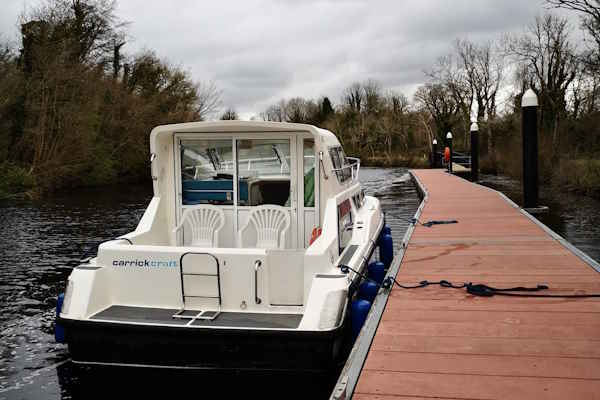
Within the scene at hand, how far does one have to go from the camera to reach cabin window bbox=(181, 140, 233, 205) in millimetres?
7320

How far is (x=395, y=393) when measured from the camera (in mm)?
3709

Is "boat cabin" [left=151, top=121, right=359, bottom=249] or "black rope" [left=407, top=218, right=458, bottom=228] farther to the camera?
"black rope" [left=407, top=218, right=458, bottom=228]

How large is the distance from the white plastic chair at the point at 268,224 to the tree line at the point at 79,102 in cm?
1990

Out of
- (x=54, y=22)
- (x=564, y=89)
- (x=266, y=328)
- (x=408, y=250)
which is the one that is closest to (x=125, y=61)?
(x=54, y=22)

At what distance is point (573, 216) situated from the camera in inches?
637

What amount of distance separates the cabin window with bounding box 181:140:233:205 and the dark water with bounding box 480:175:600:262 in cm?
737

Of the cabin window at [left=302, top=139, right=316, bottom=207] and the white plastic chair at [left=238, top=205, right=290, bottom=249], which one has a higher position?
the cabin window at [left=302, top=139, right=316, bottom=207]

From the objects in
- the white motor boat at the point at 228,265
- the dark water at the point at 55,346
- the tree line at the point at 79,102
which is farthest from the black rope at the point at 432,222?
the tree line at the point at 79,102

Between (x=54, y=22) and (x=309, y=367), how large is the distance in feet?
103

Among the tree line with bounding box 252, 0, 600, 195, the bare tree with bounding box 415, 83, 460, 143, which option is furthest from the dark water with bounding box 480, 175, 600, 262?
the bare tree with bounding box 415, 83, 460, 143

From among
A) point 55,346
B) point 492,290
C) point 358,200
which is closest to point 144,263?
point 55,346

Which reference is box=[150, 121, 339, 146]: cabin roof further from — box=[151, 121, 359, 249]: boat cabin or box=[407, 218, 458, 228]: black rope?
box=[407, 218, 458, 228]: black rope

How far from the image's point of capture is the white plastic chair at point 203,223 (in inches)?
289

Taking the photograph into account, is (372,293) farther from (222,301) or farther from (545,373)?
(545,373)
